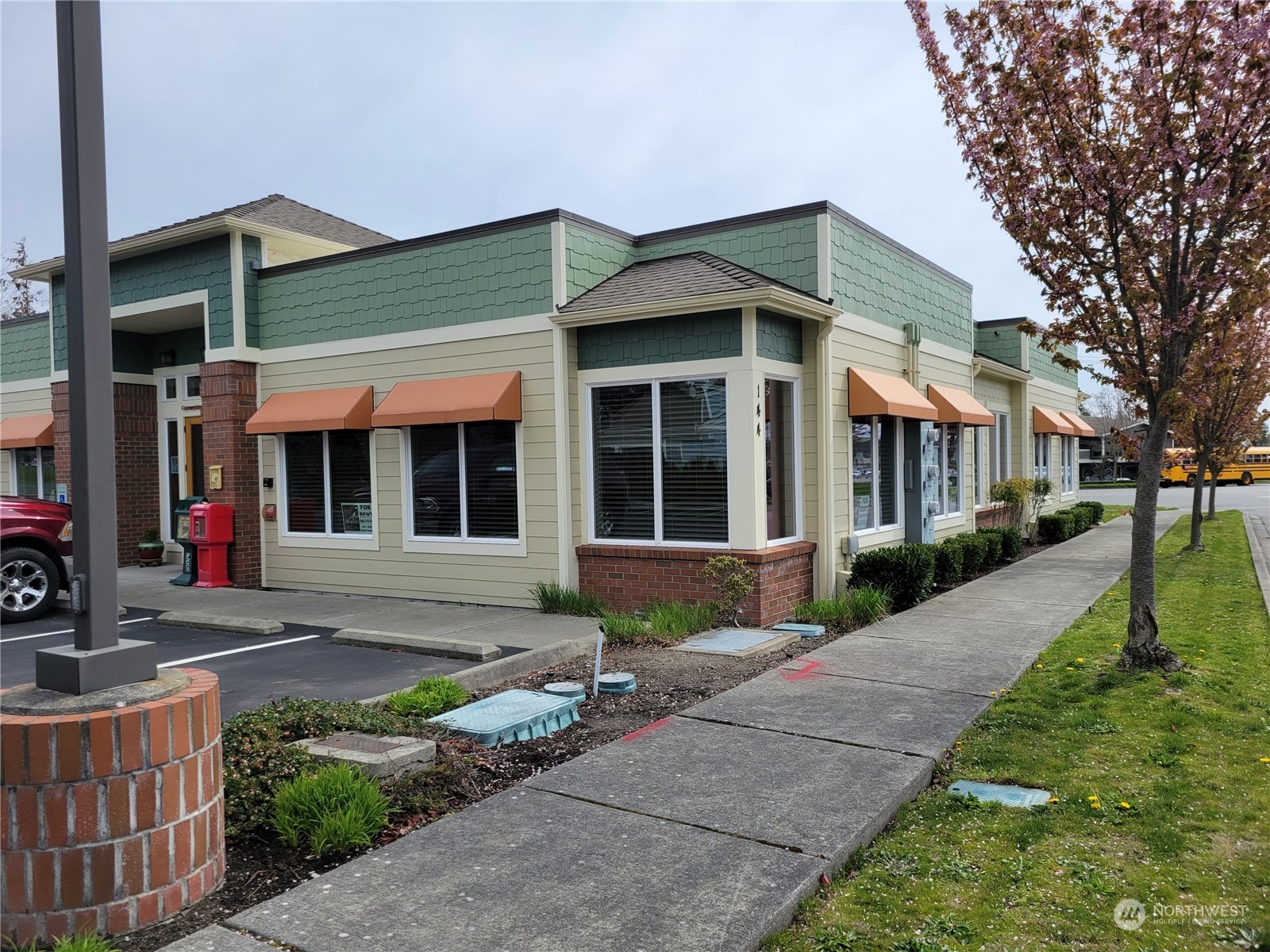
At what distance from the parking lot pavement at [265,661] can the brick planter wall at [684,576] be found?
230 centimetres

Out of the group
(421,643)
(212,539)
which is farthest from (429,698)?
(212,539)

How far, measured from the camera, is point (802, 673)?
7.58m

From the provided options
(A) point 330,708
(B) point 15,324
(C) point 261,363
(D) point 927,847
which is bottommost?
(D) point 927,847

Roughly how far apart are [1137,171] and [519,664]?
20.5 feet

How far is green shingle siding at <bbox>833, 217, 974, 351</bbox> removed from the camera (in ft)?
36.7

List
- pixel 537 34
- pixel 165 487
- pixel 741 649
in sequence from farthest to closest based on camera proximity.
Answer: pixel 165 487 → pixel 537 34 → pixel 741 649

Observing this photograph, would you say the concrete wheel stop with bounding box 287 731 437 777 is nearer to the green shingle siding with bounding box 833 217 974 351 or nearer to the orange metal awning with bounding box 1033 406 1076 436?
the green shingle siding with bounding box 833 217 974 351

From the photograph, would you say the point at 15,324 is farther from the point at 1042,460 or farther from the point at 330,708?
the point at 1042,460

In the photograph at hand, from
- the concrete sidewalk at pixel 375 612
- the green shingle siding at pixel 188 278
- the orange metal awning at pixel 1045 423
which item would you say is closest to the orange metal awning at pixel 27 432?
the green shingle siding at pixel 188 278

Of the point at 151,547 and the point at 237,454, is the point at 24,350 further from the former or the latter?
the point at 237,454

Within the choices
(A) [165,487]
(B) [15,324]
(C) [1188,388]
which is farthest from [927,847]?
(B) [15,324]

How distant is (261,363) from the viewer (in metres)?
13.5

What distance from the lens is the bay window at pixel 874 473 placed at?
11.8m

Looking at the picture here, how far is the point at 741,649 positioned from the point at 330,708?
400cm
